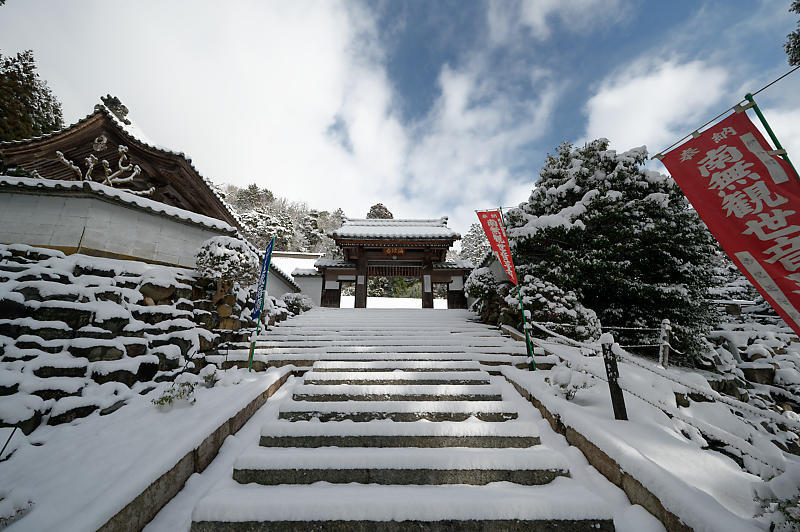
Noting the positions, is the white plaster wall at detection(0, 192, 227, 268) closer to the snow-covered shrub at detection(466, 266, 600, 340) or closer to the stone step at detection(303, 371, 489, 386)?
the stone step at detection(303, 371, 489, 386)

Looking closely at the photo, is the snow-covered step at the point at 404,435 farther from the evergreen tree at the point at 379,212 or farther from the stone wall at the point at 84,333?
the evergreen tree at the point at 379,212

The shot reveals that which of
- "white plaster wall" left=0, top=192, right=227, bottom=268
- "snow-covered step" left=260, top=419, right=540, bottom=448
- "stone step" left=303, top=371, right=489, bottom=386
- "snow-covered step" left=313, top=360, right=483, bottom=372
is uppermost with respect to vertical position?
"white plaster wall" left=0, top=192, right=227, bottom=268

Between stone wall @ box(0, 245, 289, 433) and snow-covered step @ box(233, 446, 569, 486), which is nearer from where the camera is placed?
snow-covered step @ box(233, 446, 569, 486)

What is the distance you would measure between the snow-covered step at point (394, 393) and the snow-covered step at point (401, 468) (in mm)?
1039

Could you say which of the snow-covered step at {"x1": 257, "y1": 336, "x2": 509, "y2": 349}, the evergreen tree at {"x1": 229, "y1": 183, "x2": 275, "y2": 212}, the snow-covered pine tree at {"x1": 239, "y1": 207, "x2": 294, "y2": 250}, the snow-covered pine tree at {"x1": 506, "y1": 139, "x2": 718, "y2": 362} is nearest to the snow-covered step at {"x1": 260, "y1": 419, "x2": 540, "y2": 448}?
the snow-covered step at {"x1": 257, "y1": 336, "x2": 509, "y2": 349}

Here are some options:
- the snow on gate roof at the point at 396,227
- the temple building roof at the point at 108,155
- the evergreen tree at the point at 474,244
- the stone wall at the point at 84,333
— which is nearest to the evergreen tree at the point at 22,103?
the temple building roof at the point at 108,155

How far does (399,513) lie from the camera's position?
196 cm

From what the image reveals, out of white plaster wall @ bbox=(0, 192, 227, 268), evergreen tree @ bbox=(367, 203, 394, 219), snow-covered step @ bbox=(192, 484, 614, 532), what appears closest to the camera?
snow-covered step @ bbox=(192, 484, 614, 532)

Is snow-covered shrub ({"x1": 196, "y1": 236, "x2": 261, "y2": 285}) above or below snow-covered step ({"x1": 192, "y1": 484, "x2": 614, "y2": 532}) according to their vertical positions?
above

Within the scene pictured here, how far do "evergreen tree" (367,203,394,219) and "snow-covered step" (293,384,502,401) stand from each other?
88.3 feet

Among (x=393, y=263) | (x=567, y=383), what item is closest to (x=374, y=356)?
(x=567, y=383)

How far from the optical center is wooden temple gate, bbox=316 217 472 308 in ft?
42.6

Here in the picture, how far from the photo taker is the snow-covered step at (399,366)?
441 cm

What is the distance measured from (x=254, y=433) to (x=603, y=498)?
10.7ft
